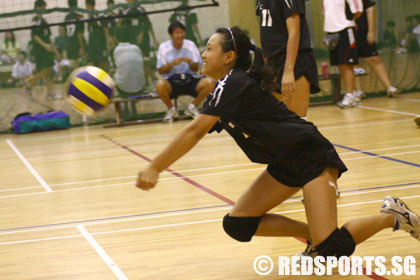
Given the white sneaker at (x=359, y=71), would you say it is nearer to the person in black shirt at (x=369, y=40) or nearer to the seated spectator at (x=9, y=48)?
the person in black shirt at (x=369, y=40)

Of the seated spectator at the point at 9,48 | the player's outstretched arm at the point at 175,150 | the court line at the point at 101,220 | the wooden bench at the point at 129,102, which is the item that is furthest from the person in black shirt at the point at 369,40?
the player's outstretched arm at the point at 175,150

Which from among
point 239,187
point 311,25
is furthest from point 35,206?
point 311,25

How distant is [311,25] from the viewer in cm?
1095

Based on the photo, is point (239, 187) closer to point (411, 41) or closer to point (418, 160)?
point (418, 160)

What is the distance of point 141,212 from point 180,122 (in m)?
5.54

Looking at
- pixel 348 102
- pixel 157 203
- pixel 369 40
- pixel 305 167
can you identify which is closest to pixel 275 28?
pixel 157 203

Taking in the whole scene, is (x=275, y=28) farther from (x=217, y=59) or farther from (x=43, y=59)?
(x=43, y=59)

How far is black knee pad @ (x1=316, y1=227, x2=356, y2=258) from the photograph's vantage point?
2.99 metres

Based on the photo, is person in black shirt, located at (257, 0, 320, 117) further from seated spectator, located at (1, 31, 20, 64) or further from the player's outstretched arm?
seated spectator, located at (1, 31, 20, 64)

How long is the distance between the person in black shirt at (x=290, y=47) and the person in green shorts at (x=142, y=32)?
6.33 m

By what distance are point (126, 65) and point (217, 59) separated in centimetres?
763

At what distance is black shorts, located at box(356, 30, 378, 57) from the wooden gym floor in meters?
1.84

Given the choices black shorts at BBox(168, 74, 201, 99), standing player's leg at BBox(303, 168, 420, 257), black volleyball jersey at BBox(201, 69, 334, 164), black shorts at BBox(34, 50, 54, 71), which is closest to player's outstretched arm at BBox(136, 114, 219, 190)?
black volleyball jersey at BBox(201, 69, 334, 164)

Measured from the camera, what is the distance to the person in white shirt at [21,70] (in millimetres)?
10469
